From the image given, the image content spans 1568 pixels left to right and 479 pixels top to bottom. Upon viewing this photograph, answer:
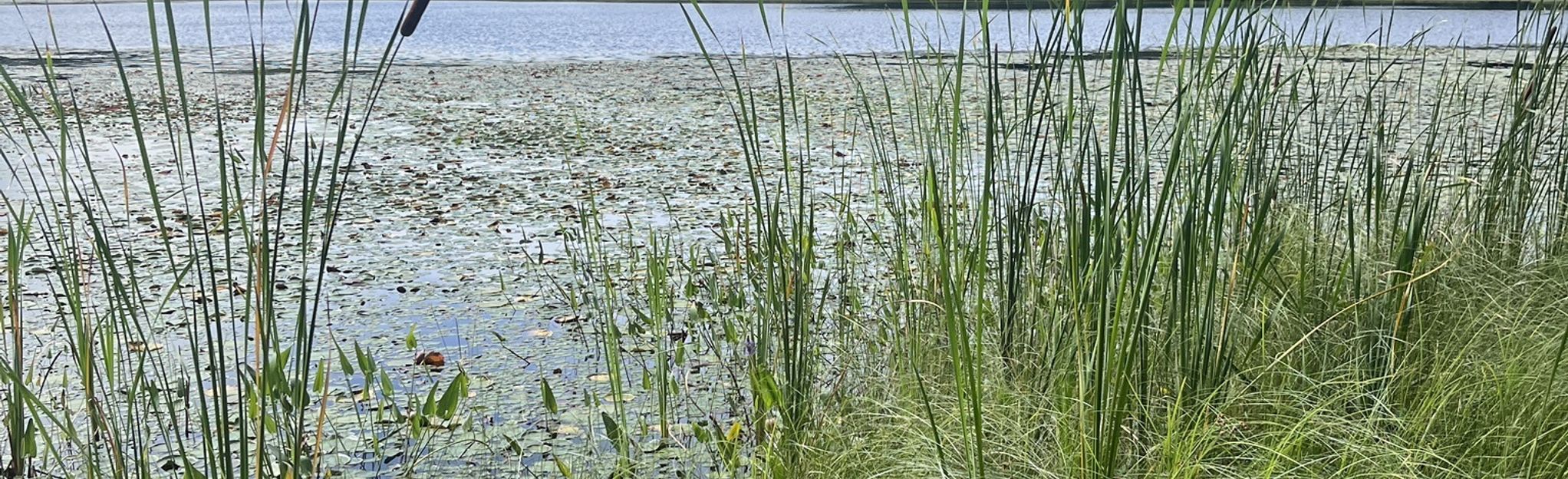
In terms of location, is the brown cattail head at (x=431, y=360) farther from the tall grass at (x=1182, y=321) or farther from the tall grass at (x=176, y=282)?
the tall grass at (x=1182, y=321)

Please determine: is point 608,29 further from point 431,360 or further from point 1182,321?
point 1182,321

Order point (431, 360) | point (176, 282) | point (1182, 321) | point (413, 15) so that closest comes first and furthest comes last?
point (413, 15) < point (176, 282) < point (1182, 321) < point (431, 360)

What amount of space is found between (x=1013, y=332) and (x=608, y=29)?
41.2 ft

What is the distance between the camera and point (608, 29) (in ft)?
45.3

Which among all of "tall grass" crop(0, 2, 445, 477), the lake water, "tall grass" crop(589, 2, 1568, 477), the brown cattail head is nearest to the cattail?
"tall grass" crop(0, 2, 445, 477)

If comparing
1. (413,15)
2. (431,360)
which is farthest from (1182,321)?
(431,360)

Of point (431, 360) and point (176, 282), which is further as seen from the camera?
point (431, 360)

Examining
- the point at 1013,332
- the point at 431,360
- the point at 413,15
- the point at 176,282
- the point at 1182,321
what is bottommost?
the point at 431,360

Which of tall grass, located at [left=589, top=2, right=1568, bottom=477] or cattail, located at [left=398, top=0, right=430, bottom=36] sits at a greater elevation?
cattail, located at [left=398, top=0, right=430, bottom=36]

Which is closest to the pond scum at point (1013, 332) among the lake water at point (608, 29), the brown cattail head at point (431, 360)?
the brown cattail head at point (431, 360)

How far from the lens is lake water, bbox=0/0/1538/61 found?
966 cm

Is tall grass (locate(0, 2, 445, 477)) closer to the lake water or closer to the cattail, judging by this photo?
the cattail

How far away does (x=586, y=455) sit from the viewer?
1809mm

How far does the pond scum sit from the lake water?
180 inches
